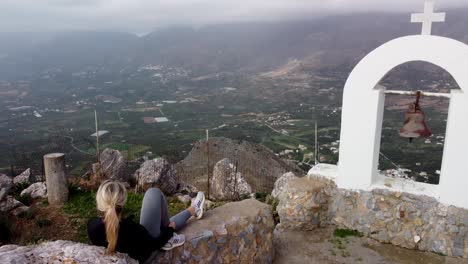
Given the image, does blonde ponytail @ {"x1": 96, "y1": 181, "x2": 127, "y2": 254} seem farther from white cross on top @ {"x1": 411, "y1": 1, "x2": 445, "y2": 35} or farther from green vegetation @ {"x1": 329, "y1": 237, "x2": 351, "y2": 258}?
white cross on top @ {"x1": 411, "y1": 1, "x2": 445, "y2": 35}

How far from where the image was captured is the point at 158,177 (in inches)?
390

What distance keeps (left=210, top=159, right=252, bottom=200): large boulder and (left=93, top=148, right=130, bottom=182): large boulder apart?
2.68 meters

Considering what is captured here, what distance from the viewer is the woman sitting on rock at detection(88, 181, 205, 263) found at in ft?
10.3

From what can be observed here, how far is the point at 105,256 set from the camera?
3148mm

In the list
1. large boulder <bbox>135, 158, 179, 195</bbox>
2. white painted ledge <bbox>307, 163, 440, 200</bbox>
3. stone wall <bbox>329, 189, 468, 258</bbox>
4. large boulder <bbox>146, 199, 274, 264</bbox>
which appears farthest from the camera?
large boulder <bbox>135, 158, 179, 195</bbox>

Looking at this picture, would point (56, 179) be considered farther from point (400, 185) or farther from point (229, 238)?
point (400, 185)

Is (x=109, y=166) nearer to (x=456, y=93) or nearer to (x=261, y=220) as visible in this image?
(x=261, y=220)

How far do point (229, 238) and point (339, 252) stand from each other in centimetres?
221

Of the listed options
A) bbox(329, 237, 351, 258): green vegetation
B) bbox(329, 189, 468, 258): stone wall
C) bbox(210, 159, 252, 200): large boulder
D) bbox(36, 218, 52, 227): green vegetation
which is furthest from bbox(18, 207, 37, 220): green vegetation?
bbox(329, 189, 468, 258): stone wall

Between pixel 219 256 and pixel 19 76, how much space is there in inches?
5180

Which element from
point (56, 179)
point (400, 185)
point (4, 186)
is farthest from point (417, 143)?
point (4, 186)

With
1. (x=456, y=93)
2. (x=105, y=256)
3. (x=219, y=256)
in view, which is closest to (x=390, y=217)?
(x=456, y=93)

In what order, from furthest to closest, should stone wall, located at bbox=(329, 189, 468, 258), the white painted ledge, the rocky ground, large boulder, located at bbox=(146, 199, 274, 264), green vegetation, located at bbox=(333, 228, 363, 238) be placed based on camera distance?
green vegetation, located at bbox=(333, 228, 363, 238) < the white painted ledge < the rocky ground < stone wall, located at bbox=(329, 189, 468, 258) < large boulder, located at bbox=(146, 199, 274, 264)

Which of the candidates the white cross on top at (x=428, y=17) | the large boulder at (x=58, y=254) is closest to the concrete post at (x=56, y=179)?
the large boulder at (x=58, y=254)
